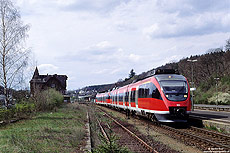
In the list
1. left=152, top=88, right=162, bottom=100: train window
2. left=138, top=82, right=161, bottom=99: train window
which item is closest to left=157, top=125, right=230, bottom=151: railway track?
left=152, top=88, right=162, bottom=100: train window

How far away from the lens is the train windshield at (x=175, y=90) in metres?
15.5

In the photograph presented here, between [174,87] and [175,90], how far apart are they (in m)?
0.22

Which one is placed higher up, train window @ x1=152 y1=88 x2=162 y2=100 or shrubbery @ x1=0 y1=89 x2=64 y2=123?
train window @ x1=152 y1=88 x2=162 y2=100

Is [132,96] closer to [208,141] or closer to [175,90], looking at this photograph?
[175,90]

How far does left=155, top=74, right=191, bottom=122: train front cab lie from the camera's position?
50.4ft

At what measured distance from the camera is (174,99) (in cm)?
1544

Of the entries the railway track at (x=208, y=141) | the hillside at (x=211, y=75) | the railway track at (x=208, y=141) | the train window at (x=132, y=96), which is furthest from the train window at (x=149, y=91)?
the hillside at (x=211, y=75)

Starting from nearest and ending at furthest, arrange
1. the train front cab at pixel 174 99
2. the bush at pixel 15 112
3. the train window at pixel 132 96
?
the train front cab at pixel 174 99 < the bush at pixel 15 112 < the train window at pixel 132 96

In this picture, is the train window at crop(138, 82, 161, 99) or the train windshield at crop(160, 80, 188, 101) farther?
the train window at crop(138, 82, 161, 99)

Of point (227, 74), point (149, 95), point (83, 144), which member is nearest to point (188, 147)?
point (83, 144)

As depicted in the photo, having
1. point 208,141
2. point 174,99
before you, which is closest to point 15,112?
point 174,99

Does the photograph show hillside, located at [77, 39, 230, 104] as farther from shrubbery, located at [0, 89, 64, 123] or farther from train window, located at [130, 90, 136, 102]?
train window, located at [130, 90, 136, 102]

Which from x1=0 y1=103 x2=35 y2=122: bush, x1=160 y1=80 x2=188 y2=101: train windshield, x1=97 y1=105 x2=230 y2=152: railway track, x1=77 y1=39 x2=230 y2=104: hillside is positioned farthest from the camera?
x1=77 y1=39 x2=230 y2=104: hillside

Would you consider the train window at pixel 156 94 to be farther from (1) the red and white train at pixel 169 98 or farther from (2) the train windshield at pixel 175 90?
(2) the train windshield at pixel 175 90
